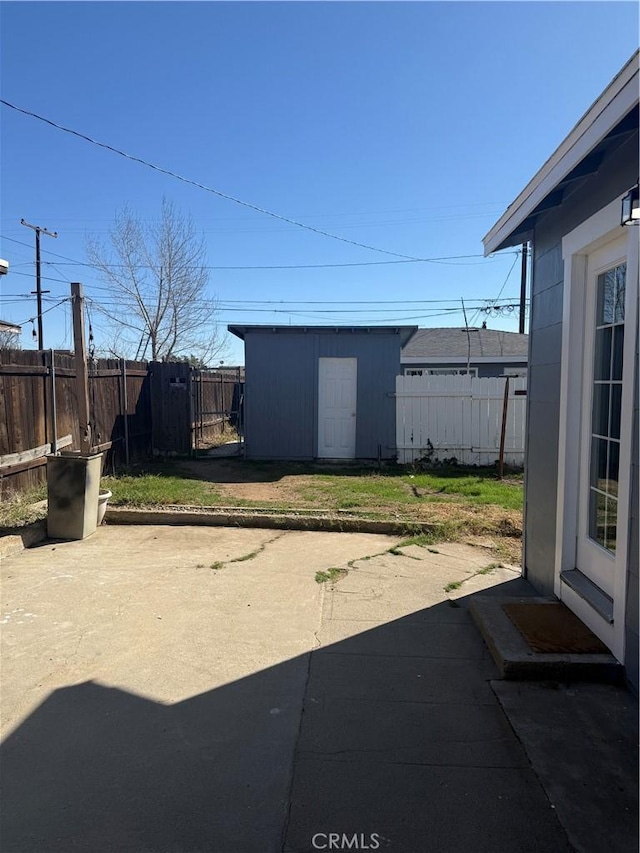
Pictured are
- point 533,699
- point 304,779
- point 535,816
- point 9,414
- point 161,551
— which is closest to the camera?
point 535,816

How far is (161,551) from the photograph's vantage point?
552cm

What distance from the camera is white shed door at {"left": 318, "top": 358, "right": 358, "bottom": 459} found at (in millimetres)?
11812

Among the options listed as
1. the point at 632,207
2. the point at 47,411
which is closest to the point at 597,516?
the point at 632,207

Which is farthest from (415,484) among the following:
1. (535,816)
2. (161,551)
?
(535,816)

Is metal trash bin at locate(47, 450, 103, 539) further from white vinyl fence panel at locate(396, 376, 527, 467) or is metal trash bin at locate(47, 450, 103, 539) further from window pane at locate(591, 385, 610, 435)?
white vinyl fence panel at locate(396, 376, 527, 467)

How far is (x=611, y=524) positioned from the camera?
132 inches

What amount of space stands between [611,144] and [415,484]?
21.2ft

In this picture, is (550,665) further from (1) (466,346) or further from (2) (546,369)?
(1) (466,346)

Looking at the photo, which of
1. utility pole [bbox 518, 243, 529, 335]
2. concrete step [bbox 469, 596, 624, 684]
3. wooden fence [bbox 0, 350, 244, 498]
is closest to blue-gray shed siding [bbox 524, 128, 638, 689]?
concrete step [bbox 469, 596, 624, 684]

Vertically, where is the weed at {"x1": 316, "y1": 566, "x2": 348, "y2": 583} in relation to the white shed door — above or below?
below

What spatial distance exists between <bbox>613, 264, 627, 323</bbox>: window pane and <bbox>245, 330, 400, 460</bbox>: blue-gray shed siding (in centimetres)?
836

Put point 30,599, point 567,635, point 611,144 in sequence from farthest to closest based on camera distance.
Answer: point 30,599, point 567,635, point 611,144

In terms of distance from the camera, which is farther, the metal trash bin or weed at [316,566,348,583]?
the metal trash bin

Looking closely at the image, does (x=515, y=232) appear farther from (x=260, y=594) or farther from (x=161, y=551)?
(x=161, y=551)
